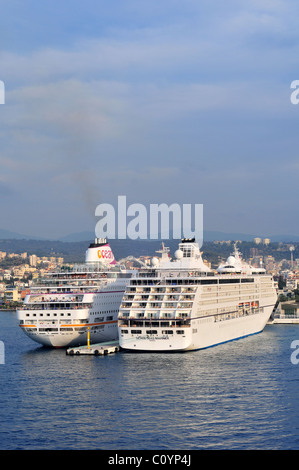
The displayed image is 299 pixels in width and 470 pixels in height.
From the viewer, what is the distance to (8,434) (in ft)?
91.0

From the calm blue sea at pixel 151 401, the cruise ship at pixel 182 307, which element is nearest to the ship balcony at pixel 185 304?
the cruise ship at pixel 182 307

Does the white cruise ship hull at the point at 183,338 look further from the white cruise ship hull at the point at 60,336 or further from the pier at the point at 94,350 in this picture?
the white cruise ship hull at the point at 60,336

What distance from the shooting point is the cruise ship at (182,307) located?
45156mm

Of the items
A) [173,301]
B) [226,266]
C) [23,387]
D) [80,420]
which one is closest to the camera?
[80,420]

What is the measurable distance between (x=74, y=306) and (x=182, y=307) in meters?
9.85

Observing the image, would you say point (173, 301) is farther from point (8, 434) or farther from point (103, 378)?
point (8, 434)

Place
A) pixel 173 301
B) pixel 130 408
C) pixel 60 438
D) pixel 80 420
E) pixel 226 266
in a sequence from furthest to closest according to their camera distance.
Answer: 1. pixel 226 266
2. pixel 173 301
3. pixel 130 408
4. pixel 80 420
5. pixel 60 438

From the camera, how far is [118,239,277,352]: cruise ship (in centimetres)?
4516

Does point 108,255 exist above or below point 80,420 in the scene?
above

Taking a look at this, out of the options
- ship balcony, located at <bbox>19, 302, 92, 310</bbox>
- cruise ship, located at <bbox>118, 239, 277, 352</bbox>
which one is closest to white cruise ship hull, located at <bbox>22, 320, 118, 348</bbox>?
ship balcony, located at <bbox>19, 302, 92, 310</bbox>
